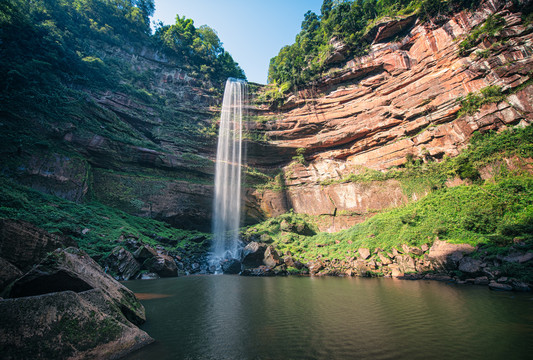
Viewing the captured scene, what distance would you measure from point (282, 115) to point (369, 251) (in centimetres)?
2060

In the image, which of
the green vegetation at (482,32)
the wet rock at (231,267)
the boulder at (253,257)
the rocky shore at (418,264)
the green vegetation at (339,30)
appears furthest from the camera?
the green vegetation at (339,30)

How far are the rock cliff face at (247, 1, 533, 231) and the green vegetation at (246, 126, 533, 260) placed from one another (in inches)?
60.3

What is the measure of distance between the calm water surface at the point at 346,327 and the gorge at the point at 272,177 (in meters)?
0.08

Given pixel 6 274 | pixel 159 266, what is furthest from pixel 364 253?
pixel 6 274

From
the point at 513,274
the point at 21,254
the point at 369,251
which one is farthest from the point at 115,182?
the point at 513,274

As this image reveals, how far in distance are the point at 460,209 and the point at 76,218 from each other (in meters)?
25.3

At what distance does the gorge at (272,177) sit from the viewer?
4.19m

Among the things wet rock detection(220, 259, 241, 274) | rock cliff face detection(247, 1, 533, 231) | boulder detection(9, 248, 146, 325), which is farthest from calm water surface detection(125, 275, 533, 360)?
rock cliff face detection(247, 1, 533, 231)

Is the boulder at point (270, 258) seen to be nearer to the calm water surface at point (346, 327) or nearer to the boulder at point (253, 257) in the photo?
the boulder at point (253, 257)

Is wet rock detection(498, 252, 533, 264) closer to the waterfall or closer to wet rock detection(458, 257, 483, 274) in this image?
wet rock detection(458, 257, 483, 274)

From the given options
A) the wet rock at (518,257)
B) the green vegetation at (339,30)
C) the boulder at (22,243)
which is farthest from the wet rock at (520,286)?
the green vegetation at (339,30)

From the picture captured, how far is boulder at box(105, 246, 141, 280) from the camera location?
1097 cm

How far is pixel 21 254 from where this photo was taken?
4.72 metres

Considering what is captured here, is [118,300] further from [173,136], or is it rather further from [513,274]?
[173,136]
